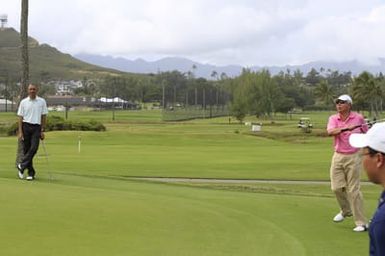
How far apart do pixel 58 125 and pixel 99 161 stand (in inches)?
1279

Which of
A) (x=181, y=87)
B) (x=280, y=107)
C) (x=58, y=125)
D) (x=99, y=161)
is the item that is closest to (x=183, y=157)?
(x=99, y=161)

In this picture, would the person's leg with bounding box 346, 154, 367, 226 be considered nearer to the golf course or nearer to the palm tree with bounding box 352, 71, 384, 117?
the golf course

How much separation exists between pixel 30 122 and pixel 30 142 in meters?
0.48

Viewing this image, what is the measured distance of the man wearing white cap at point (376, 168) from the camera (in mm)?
3277

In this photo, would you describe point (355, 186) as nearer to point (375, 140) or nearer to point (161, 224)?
point (161, 224)

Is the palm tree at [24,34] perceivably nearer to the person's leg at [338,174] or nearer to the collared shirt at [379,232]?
the person's leg at [338,174]

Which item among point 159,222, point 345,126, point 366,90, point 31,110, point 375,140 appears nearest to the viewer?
point 375,140

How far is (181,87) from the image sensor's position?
183 metres

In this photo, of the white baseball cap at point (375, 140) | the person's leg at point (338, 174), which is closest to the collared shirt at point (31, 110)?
the person's leg at point (338, 174)

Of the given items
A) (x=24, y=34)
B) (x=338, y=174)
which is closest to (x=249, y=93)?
(x=24, y=34)

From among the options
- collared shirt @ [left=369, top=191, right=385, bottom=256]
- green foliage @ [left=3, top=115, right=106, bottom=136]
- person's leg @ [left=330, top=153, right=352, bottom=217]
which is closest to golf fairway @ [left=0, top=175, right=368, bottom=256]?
person's leg @ [left=330, top=153, right=352, bottom=217]

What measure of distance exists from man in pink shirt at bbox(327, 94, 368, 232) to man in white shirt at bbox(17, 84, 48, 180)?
7.58 m

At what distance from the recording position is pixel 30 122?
49.9ft

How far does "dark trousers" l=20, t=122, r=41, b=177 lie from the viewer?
1518 centimetres
